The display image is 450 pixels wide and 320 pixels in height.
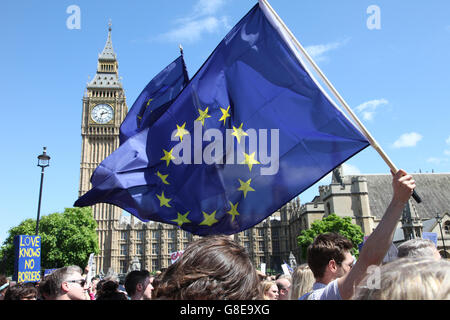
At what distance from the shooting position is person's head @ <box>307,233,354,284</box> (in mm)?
3211

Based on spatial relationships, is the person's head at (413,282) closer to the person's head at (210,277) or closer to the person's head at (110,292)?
the person's head at (210,277)

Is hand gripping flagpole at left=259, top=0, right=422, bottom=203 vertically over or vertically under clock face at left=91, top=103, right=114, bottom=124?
under

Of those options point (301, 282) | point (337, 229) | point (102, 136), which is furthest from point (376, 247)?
point (102, 136)

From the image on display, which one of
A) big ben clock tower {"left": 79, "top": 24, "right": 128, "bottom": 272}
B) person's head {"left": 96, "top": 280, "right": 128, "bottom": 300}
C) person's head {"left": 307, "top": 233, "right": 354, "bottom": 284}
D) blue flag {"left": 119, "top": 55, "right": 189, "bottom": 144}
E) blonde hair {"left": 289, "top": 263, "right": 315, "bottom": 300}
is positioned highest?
big ben clock tower {"left": 79, "top": 24, "right": 128, "bottom": 272}

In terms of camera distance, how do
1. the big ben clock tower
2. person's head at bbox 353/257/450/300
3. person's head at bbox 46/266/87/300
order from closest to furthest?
person's head at bbox 353/257/450/300 < person's head at bbox 46/266/87/300 < the big ben clock tower

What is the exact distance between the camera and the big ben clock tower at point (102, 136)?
3206 inches

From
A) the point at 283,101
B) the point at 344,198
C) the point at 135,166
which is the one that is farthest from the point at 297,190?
the point at 344,198

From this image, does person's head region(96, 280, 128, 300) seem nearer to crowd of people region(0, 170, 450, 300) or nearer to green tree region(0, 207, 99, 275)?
crowd of people region(0, 170, 450, 300)

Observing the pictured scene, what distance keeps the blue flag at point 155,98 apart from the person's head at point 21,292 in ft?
8.77

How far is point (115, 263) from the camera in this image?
7956 cm

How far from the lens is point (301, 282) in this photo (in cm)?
393

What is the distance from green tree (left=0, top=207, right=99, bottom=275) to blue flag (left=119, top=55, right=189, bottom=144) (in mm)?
50557

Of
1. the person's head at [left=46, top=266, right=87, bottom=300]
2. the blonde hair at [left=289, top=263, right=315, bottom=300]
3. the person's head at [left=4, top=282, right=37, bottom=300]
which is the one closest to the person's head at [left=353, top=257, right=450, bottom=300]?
the blonde hair at [left=289, top=263, right=315, bottom=300]

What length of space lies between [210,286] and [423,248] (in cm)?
303
